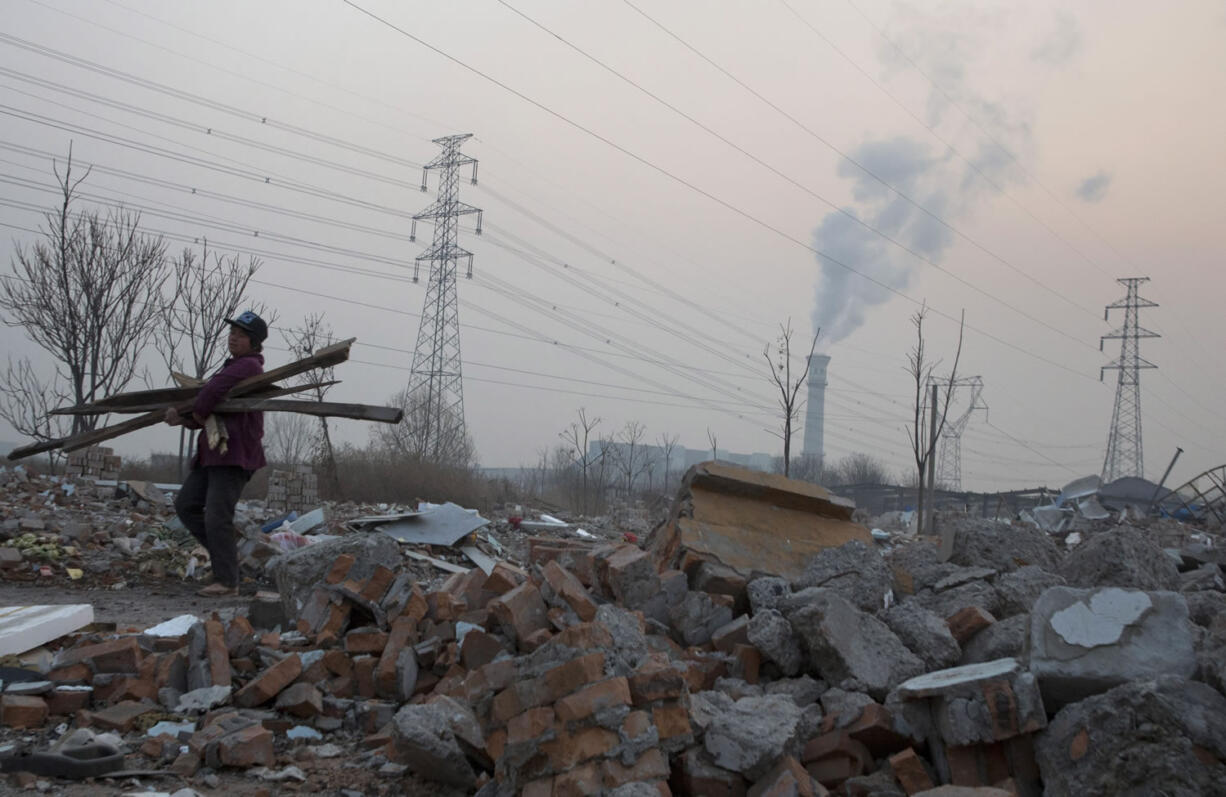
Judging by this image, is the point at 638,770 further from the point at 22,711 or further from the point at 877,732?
the point at 22,711

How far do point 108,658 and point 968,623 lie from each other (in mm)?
3879

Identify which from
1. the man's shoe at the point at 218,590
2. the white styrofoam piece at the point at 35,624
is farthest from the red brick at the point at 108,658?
the man's shoe at the point at 218,590

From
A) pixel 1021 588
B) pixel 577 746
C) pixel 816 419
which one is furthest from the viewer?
pixel 816 419

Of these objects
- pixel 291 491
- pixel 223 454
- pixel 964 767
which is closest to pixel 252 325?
pixel 223 454

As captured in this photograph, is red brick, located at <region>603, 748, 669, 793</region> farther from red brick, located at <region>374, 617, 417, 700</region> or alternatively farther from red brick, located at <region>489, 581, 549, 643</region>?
red brick, located at <region>374, 617, 417, 700</region>

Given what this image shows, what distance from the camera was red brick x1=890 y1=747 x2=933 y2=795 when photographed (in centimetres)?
297

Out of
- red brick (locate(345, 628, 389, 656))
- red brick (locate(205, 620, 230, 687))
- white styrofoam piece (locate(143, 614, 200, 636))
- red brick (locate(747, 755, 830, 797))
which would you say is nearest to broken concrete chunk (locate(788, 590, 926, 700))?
red brick (locate(747, 755, 830, 797))

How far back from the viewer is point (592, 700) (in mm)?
2787

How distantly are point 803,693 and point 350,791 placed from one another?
5.82 ft

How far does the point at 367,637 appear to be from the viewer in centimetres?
425

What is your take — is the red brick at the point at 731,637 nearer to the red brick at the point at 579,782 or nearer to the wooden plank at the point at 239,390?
the red brick at the point at 579,782

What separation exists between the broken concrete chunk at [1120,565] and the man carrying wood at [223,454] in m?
4.95

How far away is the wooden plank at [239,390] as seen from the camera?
203 inches

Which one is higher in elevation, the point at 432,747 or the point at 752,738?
the point at 752,738
